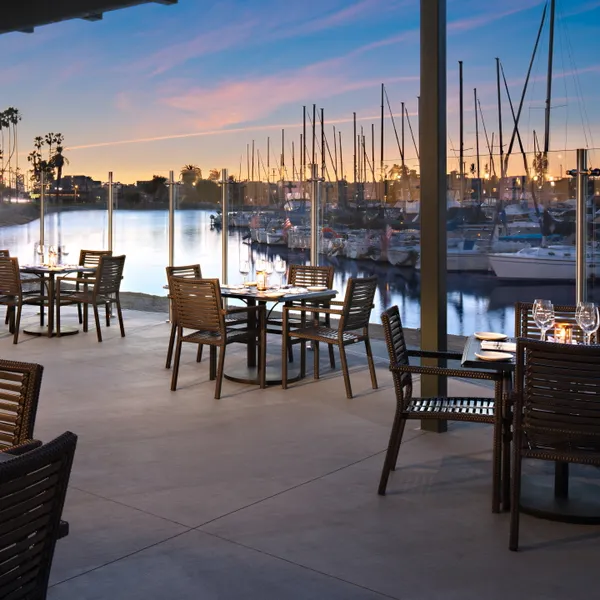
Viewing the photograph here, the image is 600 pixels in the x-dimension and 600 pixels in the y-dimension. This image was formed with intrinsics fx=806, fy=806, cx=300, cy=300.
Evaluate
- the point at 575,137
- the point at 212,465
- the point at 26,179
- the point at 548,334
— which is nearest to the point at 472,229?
the point at 575,137

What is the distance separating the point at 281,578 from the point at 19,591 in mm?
1526

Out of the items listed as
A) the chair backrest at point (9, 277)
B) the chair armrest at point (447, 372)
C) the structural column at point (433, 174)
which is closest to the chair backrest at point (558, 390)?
the chair armrest at point (447, 372)

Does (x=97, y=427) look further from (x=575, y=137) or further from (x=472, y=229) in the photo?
(x=575, y=137)

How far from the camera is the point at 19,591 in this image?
168cm

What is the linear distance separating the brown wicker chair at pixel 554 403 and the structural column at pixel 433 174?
174cm

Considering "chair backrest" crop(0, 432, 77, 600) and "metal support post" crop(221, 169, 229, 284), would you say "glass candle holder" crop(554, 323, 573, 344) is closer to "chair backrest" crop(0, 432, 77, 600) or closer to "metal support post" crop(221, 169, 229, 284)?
"chair backrest" crop(0, 432, 77, 600)

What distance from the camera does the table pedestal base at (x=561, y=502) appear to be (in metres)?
3.63

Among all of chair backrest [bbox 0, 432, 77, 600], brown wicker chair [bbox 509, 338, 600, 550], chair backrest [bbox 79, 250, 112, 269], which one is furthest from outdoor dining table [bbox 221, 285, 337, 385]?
chair backrest [bbox 0, 432, 77, 600]

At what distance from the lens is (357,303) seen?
20.9 ft

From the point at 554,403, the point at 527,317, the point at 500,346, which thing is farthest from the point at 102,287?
the point at 554,403

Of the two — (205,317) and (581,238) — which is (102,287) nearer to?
(205,317)

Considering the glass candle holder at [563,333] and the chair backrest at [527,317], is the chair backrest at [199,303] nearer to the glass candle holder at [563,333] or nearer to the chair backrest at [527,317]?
the chair backrest at [527,317]

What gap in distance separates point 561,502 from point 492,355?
0.77m

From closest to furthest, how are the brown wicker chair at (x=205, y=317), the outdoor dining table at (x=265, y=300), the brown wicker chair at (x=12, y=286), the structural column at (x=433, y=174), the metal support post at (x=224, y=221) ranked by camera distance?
the structural column at (x=433, y=174), the brown wicker chair at (x=205, y=317), the outdoor dining table at (x=265, y=300), the brown wicker chair at (x=12, y=286), the metal support post at (x=224, y=221)
